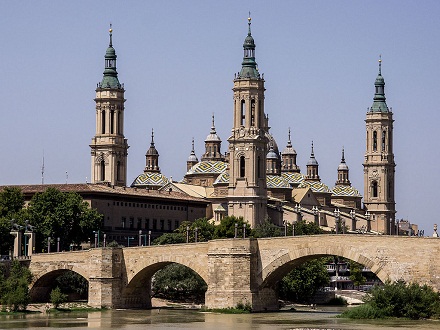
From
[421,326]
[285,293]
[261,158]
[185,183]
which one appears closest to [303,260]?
[421,326]

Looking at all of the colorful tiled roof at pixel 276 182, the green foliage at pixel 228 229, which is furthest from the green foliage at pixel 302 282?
the colorful tiled roof at pixel 276 182

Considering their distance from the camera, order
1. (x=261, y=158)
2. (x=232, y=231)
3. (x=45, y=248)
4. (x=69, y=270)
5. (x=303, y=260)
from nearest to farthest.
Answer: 1. (x=303, y=260)
2. (x=69, y=270)
3. (x=45, y=248)
4. (x=232, y=231)
5. (x=261, y=158)

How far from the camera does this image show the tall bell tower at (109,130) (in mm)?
165375

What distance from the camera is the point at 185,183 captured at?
608 ft

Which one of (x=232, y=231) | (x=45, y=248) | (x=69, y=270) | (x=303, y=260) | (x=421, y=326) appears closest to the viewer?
(x=421, y=326)

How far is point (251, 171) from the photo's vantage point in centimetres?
15638

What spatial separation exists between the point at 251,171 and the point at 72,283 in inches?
2011

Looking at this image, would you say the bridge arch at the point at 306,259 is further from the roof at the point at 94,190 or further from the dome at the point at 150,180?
the dome at the point at 150,180

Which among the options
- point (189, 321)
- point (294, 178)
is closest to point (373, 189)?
point (294, 178)

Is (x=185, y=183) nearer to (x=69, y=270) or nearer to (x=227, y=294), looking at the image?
(x=69, y=270)

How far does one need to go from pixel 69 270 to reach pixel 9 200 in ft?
84.9

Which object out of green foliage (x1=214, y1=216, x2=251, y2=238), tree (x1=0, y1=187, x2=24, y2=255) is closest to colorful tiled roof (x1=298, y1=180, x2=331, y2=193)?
green foliage (x1=214, y1=216, x2=251, y2=238)

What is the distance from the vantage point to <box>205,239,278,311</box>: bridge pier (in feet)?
299

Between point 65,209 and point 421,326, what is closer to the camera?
point 421,326
